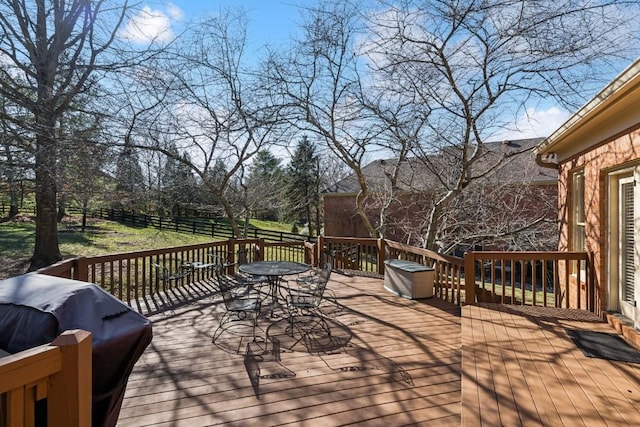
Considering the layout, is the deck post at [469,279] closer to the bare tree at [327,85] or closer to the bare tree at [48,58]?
the bare tree at [327,85]

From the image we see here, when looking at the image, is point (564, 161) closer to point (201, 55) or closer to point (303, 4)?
point (303, 4)

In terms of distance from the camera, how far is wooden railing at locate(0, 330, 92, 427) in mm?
1203

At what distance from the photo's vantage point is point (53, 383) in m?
1.34

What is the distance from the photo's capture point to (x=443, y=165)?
883 centimetres

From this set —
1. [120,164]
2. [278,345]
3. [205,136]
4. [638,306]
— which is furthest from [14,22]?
[638,306]

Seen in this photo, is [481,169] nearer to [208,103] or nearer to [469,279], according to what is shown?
[469,279]

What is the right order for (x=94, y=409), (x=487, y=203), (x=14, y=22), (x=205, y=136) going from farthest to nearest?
(x=205, y=136)
(x=487, y=203)
(x=14, y=22)
(x=94, y=409)

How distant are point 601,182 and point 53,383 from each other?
5362mm

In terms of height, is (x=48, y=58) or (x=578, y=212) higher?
(x=48, y=58)

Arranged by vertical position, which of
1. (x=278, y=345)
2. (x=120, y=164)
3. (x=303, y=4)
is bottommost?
(x=278, y=345)

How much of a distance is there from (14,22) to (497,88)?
33.3 ft

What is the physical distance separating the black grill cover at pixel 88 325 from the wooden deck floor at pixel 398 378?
3.17 feet

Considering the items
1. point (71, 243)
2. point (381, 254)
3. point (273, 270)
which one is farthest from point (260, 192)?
point (273, 270)

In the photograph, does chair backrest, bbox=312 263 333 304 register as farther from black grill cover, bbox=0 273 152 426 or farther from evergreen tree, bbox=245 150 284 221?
evergreen tree, bbox=245 150 284 221
